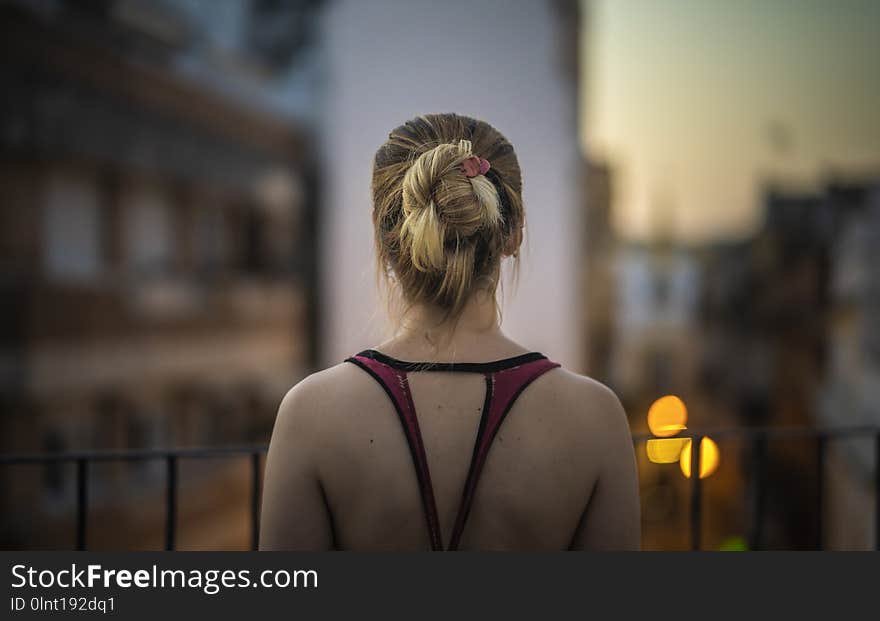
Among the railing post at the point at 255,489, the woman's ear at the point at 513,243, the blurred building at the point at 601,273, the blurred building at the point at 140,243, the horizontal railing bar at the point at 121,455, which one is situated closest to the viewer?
the woman's ear at the point at 513,243

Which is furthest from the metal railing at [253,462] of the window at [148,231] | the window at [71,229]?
the window at [148,231]

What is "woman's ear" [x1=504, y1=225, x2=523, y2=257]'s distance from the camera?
161cm

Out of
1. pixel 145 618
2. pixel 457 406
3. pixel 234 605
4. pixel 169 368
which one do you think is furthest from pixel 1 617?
pixel 169 368

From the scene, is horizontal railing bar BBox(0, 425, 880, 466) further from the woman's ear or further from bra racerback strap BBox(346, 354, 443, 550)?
the woman's ear

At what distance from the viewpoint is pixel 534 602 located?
171 centimetres

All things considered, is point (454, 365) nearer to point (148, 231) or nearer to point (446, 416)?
point (446, 416)

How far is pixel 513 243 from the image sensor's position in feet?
5.33

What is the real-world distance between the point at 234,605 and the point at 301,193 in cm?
1437

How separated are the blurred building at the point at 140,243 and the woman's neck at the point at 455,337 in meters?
8.22

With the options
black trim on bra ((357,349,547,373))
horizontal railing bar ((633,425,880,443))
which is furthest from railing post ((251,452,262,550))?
horizontal railing bar ((633,425,880,443))

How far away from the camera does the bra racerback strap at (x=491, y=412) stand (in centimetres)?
151

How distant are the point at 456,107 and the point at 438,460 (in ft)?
61.9

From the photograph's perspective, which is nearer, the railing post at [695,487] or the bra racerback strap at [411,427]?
the bra racerback strap at [411,427]

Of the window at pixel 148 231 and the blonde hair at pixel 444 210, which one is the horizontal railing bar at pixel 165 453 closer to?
the blonde hair at pixel 444 210
